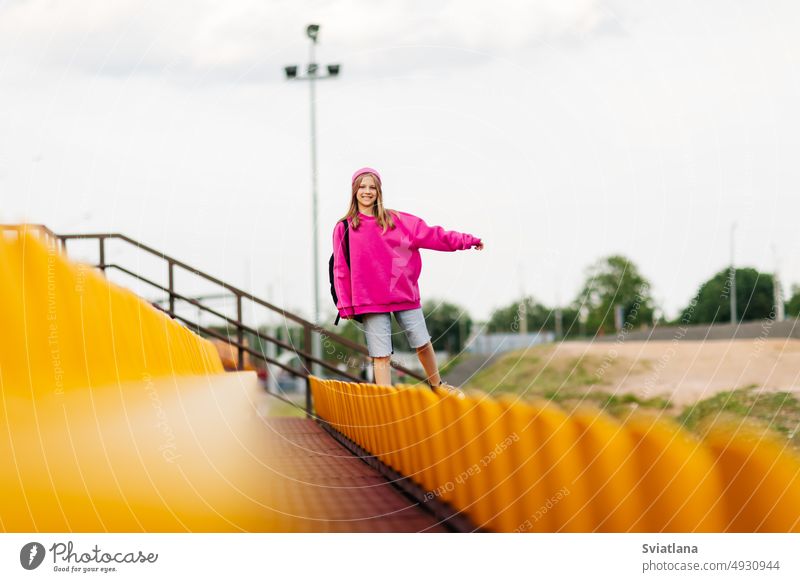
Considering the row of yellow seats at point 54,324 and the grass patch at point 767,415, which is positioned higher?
the row of yellow seats at point 54,324

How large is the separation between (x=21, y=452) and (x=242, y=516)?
0.78 metres

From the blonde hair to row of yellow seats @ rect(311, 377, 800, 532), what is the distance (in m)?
0.56

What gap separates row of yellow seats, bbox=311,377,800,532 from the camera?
1148mm

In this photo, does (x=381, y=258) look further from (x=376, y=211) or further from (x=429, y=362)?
(x=429, y=362)

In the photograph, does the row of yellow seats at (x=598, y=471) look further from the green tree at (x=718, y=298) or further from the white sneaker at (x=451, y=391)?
the green tree at (x=718, y=298)

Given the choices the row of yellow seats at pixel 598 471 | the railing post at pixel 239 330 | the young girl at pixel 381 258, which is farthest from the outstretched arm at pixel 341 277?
the railing post at pixel 239 330

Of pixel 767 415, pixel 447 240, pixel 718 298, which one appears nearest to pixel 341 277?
pixel 447 240

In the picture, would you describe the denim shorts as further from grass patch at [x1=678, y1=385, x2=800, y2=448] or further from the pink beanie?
grass patch at [x1=678, y1=385, x2=800, y2=448]

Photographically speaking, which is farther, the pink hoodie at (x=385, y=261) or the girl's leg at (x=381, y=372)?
the girl's leg at (x=381, y=372)

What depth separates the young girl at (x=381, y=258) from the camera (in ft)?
8.49

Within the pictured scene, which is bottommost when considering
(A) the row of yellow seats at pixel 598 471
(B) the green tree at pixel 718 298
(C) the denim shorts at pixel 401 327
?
(A) the row of yellow seats at pixel 598 471

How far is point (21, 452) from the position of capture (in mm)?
1245
